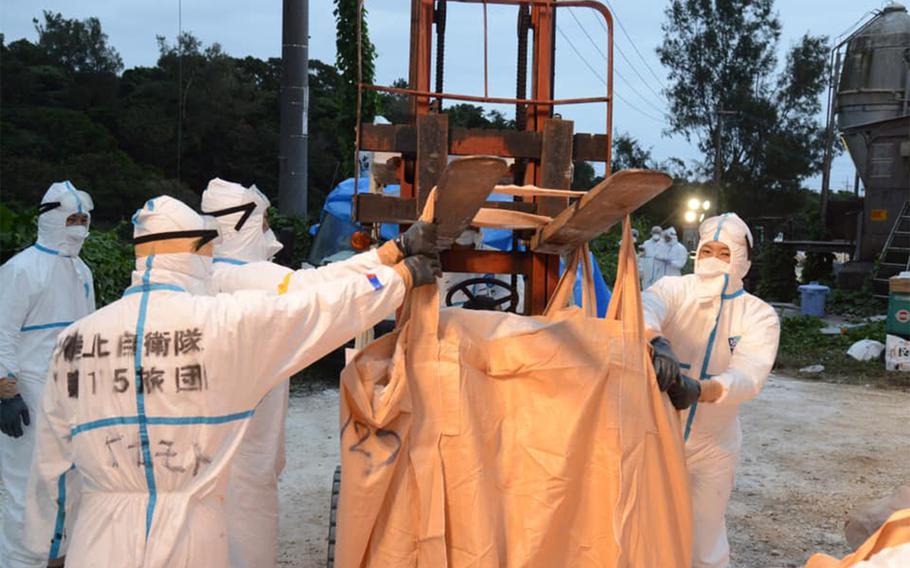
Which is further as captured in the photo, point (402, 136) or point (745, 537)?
point (745, 537)

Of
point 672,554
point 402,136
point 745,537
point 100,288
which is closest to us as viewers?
point 672,554

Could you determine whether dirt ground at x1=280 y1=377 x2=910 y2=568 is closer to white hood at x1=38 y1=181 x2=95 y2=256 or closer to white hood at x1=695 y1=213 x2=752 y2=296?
white hood at x1=695 y1=213 x2=752 y2=296

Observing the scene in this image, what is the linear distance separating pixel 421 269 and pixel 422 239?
0.34 feet

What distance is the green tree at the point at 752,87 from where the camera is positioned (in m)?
37.7

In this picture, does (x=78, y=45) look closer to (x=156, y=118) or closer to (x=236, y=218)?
(x=156, y=118)

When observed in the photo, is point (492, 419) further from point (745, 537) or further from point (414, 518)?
point (745, 537)

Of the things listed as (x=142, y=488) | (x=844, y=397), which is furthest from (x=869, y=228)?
(x=142, y=488)

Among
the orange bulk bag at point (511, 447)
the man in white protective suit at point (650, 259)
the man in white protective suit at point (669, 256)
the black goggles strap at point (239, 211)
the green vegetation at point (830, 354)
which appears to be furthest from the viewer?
the man in white protective suit at point (650, 259)

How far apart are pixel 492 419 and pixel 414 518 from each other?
1.34ft

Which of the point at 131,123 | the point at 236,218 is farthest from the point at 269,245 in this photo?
the point at 131,123

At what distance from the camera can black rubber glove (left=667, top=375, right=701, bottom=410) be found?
3.06m

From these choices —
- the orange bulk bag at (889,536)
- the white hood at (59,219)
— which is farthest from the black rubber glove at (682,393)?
the white hood at (59,219)

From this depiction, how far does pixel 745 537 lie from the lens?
561 cm

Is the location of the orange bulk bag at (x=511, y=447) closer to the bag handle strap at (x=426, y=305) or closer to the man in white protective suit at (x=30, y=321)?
the bag handle strap at (x=426, y=305)
